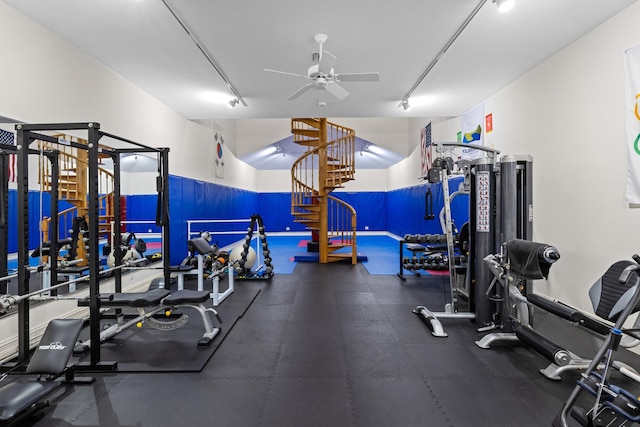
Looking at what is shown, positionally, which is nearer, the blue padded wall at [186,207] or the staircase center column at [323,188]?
the blue padded wall at [186,207]

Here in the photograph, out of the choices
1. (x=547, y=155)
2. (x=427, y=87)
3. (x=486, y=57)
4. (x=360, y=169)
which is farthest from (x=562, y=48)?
(x=360, y=169)

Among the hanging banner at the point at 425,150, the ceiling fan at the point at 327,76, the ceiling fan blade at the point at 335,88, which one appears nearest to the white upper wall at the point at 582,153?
the ceiling fan at the point at 327,76

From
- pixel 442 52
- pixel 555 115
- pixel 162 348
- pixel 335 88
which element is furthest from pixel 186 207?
pixel 555 115

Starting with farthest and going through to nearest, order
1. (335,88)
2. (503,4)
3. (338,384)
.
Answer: (335,88)
(503,4)
(338,384)

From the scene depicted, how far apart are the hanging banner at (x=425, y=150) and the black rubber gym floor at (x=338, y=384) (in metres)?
4.64

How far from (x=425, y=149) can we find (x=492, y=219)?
489cm

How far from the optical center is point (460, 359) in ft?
8.62

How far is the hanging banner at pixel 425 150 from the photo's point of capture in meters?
7.42

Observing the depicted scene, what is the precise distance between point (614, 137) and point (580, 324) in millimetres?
1963

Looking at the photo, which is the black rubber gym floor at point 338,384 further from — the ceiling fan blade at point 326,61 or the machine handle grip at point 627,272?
the ceiling fan blade at point 326,61

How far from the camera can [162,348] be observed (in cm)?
287

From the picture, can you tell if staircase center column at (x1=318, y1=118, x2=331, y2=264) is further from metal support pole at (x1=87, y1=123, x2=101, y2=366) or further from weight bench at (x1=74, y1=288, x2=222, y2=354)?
metal support pole at (x1=87, y1=123, x2=101, y2=366)

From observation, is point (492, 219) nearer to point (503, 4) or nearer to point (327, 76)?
point (503, 4)

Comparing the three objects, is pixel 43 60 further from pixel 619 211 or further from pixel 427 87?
pixel 619 211
